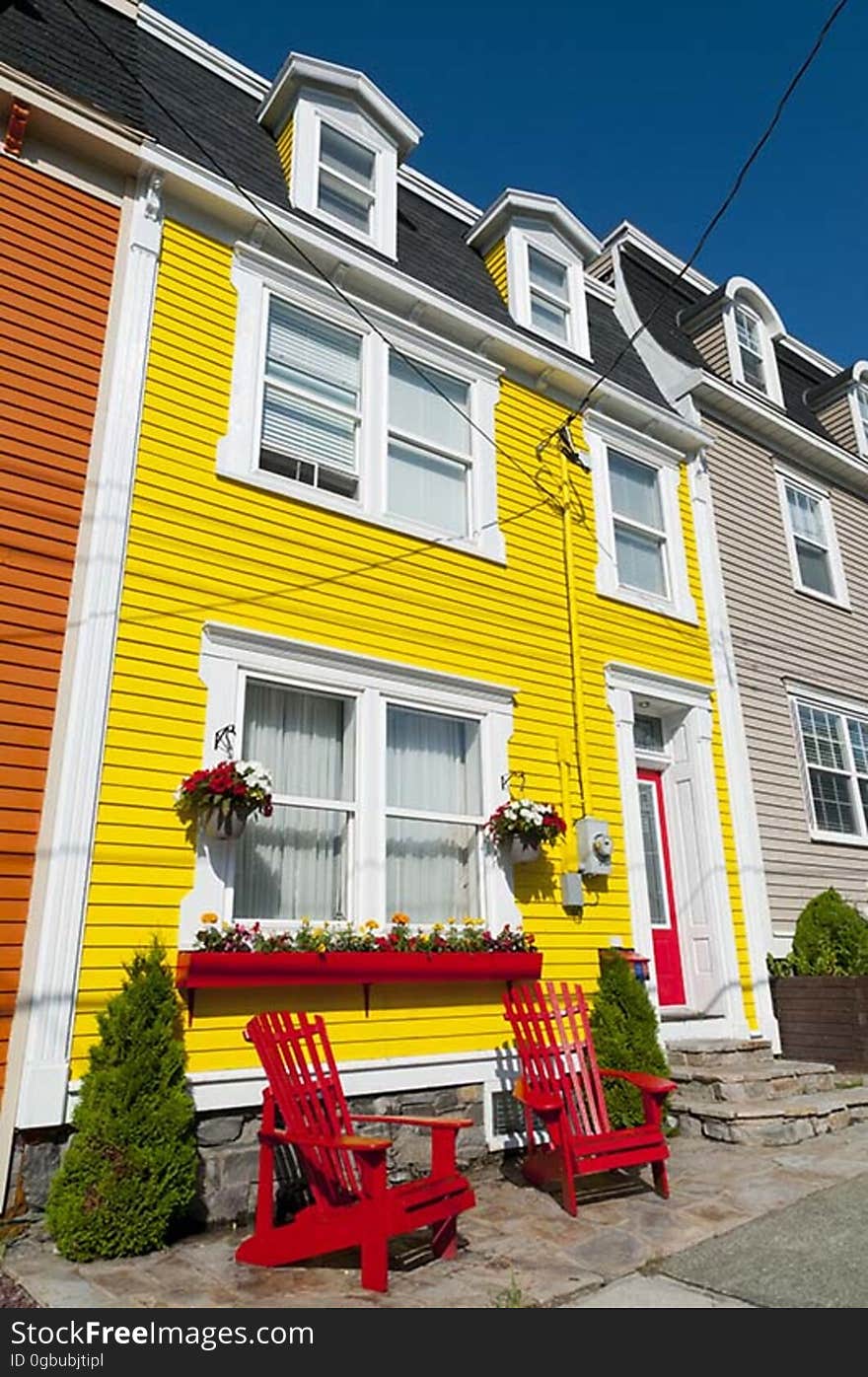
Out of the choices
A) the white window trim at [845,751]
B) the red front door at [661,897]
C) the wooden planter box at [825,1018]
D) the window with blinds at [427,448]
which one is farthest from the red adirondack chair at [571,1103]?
the white window trim at [845,751]

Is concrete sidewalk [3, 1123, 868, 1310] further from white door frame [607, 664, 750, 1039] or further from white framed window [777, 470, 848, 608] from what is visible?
white framed window [777, 470, 848, 608]

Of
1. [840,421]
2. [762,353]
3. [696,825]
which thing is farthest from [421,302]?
[840,421]

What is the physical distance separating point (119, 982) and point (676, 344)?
9.82 m

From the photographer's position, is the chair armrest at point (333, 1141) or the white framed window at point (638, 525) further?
the white framed window at point (638, 525)

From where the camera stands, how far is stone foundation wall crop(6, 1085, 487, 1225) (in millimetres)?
4082

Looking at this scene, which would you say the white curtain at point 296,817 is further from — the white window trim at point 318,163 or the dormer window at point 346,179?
the dormer window at point 346,179

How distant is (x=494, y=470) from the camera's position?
7566 millimetres

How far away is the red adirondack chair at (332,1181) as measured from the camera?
3396mm

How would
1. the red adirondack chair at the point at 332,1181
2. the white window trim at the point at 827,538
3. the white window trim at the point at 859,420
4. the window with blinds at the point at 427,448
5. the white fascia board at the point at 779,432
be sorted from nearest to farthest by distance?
the red adirondack chair at the point at 332,1181 → the window with blinds at the point at 427,448 → the white fascia board at the point at 779,432 → the white window trim at the point at 827,538 → the white window trim at the point at 859,420

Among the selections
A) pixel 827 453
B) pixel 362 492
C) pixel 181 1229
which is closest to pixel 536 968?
pixel 181 1229

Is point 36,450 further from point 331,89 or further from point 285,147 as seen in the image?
point 331,89

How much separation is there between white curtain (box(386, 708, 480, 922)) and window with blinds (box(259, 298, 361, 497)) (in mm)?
1961

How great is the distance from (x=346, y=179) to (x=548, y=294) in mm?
2453

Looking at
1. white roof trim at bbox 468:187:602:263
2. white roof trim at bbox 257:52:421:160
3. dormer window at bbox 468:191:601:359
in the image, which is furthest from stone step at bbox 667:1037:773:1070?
white roof trim at bbox 257:52:421:160
